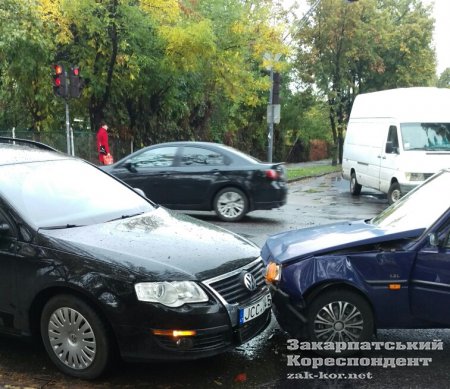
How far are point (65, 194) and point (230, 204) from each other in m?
5.97

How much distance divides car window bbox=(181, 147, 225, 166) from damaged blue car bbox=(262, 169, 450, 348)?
613 cm

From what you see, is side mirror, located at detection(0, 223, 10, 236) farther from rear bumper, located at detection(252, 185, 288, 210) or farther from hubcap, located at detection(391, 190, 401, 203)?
hubcap, located at detection(391, 190, 401, 203)

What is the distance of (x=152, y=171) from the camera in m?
10.3

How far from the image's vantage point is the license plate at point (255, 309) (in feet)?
12.2

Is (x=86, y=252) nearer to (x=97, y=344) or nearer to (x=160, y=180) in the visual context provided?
(x=97, y=344)

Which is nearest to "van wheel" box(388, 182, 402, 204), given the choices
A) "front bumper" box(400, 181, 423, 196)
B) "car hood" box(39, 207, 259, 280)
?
"front bumper" box(400, 181, 423, 196)

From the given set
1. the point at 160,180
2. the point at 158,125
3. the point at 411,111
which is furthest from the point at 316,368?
the point at 158,125

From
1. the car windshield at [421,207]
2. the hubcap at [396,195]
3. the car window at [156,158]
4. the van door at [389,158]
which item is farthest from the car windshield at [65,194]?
the van door at [389,158]

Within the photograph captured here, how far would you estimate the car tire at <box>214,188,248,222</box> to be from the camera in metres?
10.2

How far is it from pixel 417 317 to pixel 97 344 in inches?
90.7

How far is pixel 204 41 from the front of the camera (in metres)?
18.3

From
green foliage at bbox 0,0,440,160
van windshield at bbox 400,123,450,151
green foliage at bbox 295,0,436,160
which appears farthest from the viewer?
green foliage at bbox 295,0,436,160

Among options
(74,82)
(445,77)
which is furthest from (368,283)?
(445,77)

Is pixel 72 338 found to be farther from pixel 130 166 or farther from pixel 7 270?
pixel 130 166
